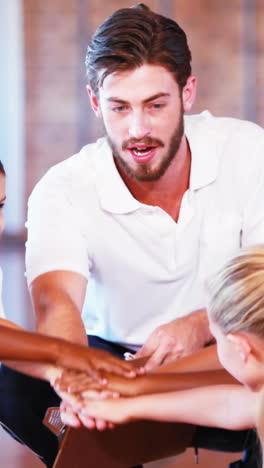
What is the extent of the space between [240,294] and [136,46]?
0.82 metres

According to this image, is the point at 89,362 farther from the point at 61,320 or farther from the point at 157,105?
the point at 157,105

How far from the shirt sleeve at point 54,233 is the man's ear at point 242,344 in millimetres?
645

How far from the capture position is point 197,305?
2135 millimetres

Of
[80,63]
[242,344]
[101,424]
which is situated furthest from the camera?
[80,63]

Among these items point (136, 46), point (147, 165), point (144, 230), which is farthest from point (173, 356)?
point (136, 46)

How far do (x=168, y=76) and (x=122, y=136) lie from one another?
0.18m

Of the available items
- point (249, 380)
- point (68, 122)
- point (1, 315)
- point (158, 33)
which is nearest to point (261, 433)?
point (249, 380)

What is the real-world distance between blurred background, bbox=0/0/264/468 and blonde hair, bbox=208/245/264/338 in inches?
165

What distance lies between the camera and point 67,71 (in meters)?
5.67

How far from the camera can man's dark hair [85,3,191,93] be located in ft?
6.81

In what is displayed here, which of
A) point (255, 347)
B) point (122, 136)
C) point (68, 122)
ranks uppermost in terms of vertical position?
point (122, 136)

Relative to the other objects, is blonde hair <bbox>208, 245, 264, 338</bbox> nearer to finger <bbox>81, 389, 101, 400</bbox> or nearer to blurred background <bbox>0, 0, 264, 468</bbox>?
finger <bbox>81, 389, 101, 400</bbox>

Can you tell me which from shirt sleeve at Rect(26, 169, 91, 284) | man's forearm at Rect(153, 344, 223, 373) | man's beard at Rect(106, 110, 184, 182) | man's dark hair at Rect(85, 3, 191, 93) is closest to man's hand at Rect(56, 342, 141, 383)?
man's forearm at Rect(153, 344, 223, 373)

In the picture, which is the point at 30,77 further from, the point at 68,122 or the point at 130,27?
the point at 130,27
